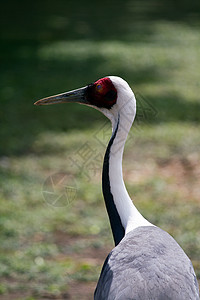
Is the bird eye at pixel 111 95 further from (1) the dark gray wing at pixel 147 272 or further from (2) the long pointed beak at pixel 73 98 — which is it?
(1) the dark gray wing at pixel 147 272

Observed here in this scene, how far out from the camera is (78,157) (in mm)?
7906

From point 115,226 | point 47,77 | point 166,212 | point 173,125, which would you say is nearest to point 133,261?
point 115,226

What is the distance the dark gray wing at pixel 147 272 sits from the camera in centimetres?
311

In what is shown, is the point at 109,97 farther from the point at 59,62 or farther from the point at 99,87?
the point at 59,62

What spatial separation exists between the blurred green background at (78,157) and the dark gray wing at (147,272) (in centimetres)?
166

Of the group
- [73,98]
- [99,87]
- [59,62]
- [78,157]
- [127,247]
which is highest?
[99,87]

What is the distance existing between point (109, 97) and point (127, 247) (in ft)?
2.97

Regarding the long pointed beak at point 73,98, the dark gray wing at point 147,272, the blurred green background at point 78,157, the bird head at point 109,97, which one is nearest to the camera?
the dark gray wing at point 147,272

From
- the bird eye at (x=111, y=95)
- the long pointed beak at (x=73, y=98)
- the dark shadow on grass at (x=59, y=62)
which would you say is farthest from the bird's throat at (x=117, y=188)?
the dark shadow on grass at (x=59, y=62)

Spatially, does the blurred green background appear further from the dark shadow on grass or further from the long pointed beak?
the long pointed beak

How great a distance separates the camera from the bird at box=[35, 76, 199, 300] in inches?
124

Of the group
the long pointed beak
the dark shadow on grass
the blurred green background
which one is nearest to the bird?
the long pointed beak

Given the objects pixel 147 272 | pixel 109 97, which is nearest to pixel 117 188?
pixel 109 97

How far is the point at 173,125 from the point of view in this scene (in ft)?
29.5
